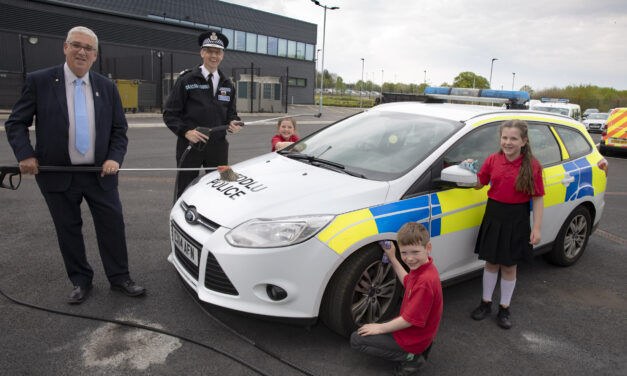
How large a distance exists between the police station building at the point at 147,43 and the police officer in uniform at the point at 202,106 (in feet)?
56.8

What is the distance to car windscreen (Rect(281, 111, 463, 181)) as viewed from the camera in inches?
130

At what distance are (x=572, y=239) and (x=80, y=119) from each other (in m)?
4.50

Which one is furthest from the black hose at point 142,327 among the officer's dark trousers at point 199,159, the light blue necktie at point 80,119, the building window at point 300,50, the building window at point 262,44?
the building window at point 300,50

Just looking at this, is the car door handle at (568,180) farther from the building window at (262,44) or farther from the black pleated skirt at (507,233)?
the building window at (262,44)

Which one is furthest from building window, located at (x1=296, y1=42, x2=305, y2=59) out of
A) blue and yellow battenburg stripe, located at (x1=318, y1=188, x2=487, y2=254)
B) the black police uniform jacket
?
blue and yellow battenburg stripe, located at (x1=318, y1=188, x2=487, y2=254)

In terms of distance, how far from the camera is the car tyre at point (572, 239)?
4.30 metres

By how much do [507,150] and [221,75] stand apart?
2.87 meters

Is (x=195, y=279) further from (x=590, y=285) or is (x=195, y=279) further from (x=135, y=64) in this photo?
(x=135, y=64)

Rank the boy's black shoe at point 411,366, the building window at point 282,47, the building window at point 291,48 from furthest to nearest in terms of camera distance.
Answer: the building window at point 291,48
the building window at point 282,47
the boy's black shoe at point 411,366

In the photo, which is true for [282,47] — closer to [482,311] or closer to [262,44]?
[262,44]

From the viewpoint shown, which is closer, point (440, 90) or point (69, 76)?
point (69, 76)

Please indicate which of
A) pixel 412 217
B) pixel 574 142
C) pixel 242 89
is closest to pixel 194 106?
pixel 412 217

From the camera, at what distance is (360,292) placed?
2895 mm

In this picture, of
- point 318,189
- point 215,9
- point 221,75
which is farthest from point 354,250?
point 215,9
